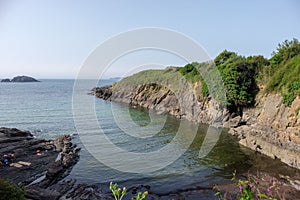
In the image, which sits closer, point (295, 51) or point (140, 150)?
point (140, 150)

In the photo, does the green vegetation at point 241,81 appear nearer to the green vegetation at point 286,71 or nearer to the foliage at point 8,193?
the green vegetation at point 286,71

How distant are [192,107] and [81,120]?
20293 mm

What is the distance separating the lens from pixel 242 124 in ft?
122

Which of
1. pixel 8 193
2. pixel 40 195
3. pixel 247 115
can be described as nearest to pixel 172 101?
pixel 247 115

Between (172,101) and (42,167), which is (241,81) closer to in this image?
(172,101)

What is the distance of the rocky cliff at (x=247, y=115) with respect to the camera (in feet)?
78.9

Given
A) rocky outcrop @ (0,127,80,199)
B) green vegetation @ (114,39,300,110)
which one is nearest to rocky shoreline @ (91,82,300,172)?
green vegetation @ (114,39,300,110)

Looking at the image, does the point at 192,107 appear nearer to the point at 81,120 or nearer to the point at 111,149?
the point at 81,120

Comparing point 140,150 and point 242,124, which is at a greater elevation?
point 242,124

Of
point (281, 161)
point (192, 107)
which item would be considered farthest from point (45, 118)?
point (281, 161)

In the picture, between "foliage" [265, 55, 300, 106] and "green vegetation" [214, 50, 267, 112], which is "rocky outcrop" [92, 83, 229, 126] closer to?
"green vegetation" [214, 50, 267, 112]

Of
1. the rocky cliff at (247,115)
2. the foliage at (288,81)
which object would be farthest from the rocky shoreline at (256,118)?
the foliage at (288,81)

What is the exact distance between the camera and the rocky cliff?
78.9 ft

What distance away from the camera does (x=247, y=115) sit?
3675 centimetres
